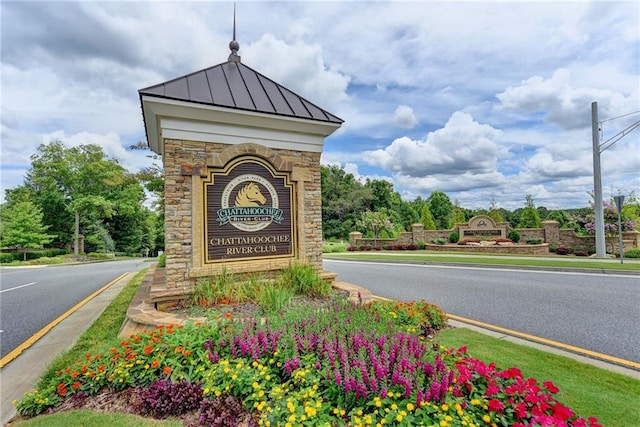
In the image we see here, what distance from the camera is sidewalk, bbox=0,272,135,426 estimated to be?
328 cm

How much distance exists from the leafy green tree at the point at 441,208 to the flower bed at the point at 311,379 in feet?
140

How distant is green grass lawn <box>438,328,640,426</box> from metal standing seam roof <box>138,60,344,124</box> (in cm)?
477

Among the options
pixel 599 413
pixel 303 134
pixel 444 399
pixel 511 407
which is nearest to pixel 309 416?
pixel 444 399

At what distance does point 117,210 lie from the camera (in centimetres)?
3400

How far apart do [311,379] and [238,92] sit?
539 centimetres

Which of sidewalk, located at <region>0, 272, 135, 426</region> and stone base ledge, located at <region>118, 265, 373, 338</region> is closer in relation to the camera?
sidewalk, located at <region>0, 272, 135, 426</region>

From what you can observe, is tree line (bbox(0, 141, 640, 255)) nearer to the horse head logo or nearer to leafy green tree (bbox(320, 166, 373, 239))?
leafy green tree (bbox(320, 166, 373, 239))

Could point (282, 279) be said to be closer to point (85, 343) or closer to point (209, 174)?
point (209, 174)

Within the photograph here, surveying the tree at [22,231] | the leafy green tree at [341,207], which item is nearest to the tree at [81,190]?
the tree at [22,231]

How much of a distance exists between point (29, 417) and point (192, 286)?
262 centimetres

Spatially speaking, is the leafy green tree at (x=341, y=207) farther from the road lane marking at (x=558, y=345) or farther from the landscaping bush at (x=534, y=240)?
the road lane marking at (x=558, y=345)

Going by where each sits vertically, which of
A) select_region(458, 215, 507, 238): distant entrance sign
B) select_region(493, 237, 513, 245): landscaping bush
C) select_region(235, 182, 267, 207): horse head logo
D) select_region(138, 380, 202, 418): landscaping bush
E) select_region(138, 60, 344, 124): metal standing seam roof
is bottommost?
select_region(138, 380, 202, 418): landscaping bush

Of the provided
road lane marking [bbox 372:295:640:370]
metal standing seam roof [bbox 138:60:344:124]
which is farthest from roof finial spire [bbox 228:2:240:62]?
road lane marking [bbox 372:295:640:370]

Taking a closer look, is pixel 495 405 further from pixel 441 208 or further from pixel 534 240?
pixel 441 208
